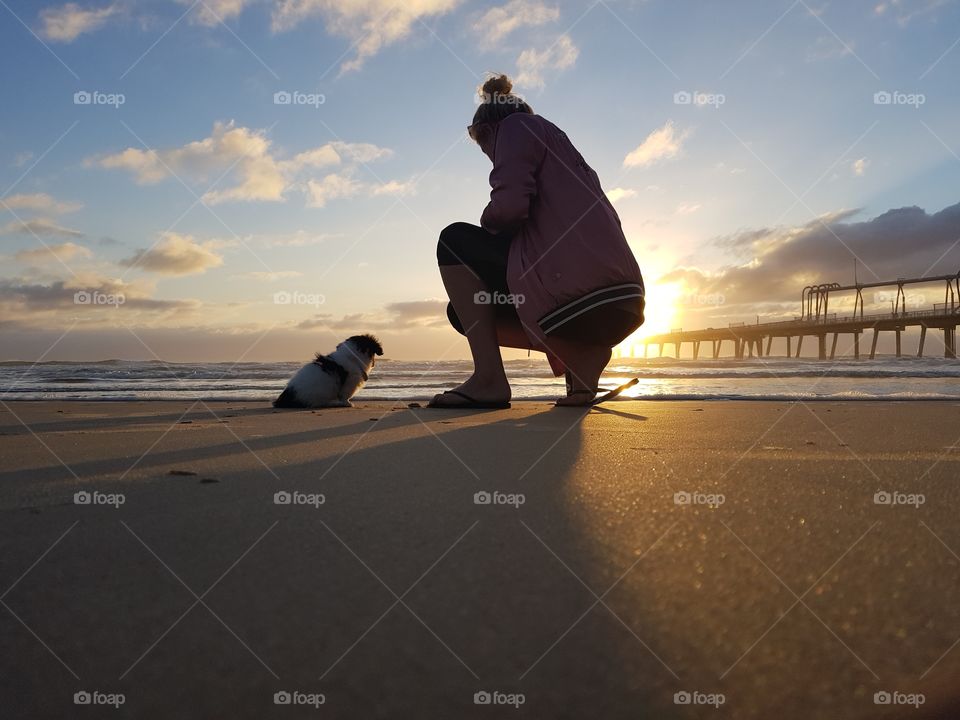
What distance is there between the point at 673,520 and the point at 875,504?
38 centimetres

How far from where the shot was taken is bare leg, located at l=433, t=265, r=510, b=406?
3834 millimetres

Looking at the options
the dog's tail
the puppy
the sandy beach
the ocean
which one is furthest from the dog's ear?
the sandy beach

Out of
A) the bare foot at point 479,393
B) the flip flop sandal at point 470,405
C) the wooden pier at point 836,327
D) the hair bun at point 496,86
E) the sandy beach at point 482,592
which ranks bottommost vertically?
the sandy beach at point 482,592

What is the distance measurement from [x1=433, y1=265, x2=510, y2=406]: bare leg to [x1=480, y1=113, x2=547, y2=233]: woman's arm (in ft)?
1.98

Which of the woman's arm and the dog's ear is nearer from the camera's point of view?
the woman's arm

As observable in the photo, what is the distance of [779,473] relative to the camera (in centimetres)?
143

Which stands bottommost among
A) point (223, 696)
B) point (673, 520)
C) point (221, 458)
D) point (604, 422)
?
point (223, 696)

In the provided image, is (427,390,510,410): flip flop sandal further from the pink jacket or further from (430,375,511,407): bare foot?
the pink jacket

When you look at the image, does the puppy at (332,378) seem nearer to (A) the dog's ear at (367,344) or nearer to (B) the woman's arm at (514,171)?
(A) the dog's ear at (367,344)

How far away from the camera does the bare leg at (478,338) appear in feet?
12.6

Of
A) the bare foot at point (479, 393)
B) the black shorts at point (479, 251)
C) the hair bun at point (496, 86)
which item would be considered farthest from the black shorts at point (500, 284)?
the hair bun at point (496, 86)

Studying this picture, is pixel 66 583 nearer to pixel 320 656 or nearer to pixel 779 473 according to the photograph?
pixel 320 656

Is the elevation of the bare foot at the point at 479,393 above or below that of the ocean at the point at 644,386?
below

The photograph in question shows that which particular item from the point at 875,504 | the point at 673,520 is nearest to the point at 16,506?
the point at 673,520
